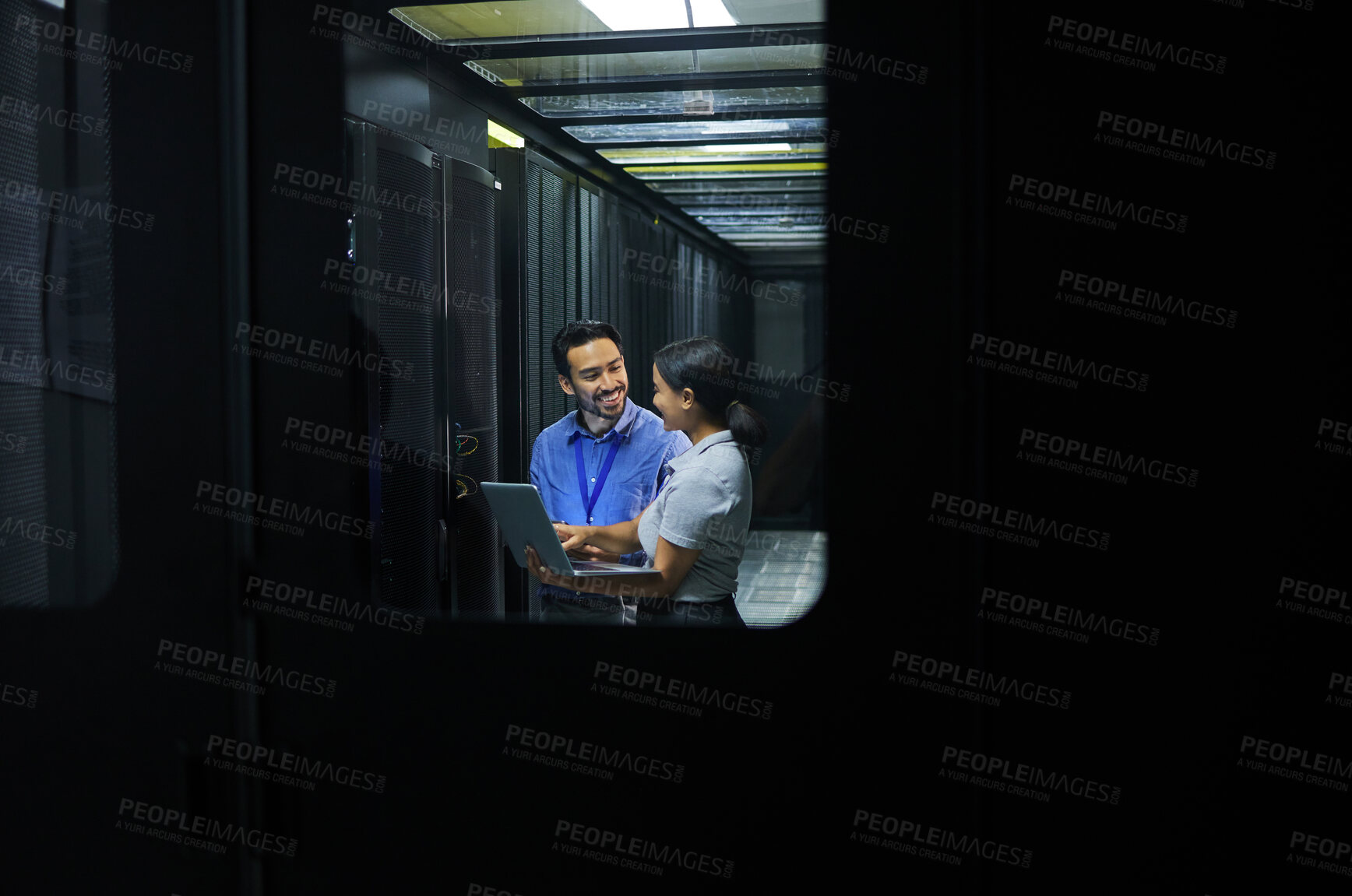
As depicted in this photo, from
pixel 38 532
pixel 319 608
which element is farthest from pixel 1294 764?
pixel 38 532

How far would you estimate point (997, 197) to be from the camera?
1272 mm

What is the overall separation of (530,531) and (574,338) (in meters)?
0.83

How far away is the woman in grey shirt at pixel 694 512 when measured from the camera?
1493 millimetres

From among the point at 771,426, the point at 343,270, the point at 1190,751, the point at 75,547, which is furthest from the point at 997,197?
the point at 75,547

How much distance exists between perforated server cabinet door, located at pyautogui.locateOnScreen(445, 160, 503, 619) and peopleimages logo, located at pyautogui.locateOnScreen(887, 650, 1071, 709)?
70 centimetres

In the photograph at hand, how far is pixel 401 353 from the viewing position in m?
1.61

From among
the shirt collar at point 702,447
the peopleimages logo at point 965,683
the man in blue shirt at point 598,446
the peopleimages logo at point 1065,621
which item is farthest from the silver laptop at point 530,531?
the peopleimages logo at point 1065,621

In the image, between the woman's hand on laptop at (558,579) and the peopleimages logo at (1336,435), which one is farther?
the woman's hand on laptop at (558,579)

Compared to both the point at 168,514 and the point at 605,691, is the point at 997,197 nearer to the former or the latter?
the point at 605,691

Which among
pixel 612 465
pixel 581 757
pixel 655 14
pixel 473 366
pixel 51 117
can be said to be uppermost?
pixel 655 14

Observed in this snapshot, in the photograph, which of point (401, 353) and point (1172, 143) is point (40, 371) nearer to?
point (401, 353)

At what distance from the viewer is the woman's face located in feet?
6.15

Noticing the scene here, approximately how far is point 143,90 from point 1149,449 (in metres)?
1.44

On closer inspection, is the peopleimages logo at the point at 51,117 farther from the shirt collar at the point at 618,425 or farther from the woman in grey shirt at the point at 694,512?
the shirt collar at the point at 618,425
